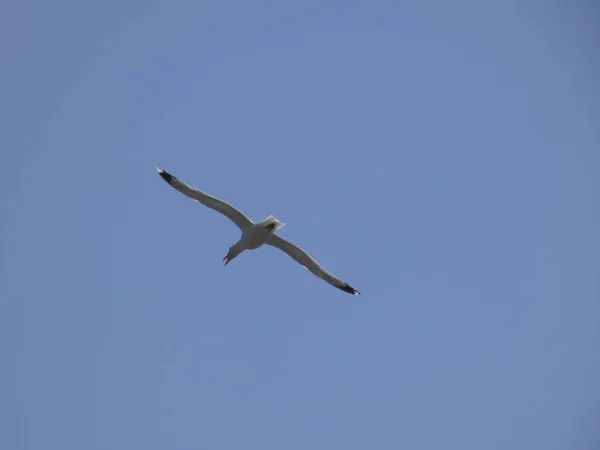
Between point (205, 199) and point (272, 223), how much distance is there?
4.31ft

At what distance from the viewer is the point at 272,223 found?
75.7ft

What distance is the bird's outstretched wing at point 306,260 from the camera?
77.8 ft

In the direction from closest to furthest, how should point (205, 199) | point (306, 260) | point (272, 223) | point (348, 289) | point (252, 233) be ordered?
point (205, 199) → point (272, 223) → point (252, 233) → point (306, 260) → point (348, 289)

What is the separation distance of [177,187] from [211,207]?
0.74m

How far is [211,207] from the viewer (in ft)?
Answer: 75.9

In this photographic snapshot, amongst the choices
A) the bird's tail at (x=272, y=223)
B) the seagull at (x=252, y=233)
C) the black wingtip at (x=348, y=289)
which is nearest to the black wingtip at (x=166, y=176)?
the seagull at (x=252, y=233)

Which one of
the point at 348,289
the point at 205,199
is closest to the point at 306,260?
the point at 348,289

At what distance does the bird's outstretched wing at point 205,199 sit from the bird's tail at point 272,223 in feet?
1.04

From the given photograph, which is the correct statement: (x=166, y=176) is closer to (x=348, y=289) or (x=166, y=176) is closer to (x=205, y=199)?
(x=205, y=199)

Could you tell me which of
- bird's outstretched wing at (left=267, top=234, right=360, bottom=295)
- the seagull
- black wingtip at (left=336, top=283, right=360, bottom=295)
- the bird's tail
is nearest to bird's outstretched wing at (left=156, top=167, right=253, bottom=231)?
the seagull

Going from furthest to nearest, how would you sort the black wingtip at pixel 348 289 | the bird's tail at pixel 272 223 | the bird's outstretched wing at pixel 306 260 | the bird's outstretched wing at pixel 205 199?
the black wingtip at pixel 348 289 < the bird's outstretched wing at pixel 306 260 < the bird's tail at pixel 272 223 < the bird's outstretched wing at pixel 205 199

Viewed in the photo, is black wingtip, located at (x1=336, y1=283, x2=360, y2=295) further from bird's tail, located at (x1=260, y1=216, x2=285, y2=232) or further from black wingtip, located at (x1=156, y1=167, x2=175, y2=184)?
black wingtip, located at (x1=156, y1=167, x2=175, y2=184)

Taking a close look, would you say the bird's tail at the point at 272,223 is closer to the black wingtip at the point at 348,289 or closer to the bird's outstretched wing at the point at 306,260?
the bird's outstretched wing at the point at 306,260

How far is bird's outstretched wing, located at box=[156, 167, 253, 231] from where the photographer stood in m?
22.9
